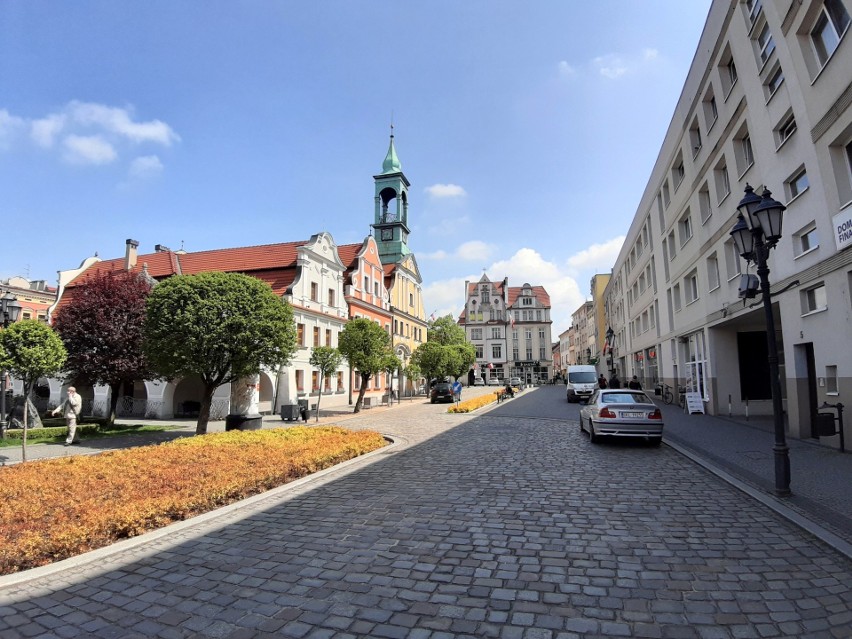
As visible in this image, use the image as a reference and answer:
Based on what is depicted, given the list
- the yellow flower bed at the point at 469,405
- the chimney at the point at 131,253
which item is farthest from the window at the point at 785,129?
the chimney at the point at 131,253

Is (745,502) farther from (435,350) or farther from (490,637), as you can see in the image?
(435,350)

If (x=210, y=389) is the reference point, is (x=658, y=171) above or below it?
above

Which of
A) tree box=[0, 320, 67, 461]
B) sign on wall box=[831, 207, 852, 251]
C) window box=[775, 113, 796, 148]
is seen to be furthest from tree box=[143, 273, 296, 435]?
window box=[775, 113, 796, 148]

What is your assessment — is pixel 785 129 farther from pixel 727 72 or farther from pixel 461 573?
pixel 461 573

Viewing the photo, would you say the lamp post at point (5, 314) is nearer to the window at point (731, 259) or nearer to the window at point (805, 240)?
the window at point (805, 240)

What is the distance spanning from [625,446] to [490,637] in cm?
1077

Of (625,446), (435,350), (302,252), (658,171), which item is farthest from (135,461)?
(435,350)

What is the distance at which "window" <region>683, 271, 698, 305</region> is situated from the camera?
77.1ft

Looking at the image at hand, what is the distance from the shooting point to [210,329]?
15.5 m

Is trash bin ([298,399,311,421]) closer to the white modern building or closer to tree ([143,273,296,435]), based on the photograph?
tree ([143,273,296,435])

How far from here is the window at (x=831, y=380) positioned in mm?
11484

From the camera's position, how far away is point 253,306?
53.5ft

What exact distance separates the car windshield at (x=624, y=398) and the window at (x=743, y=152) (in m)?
9.60

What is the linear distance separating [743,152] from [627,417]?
1149 cm
